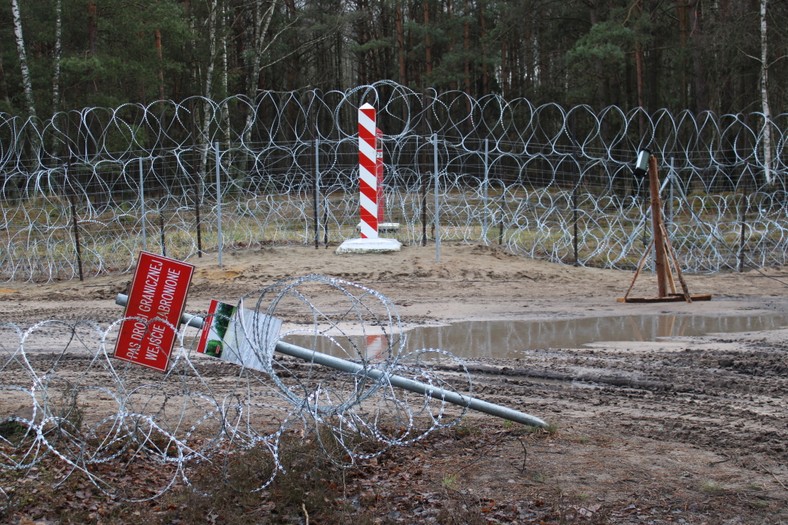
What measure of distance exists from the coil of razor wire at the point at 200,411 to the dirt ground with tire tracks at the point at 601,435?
0.26 meters

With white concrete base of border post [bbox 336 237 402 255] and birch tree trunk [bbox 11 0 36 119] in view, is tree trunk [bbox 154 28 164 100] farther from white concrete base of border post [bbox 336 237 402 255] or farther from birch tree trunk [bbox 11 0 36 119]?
white concrete base of border post [bbox 336 237 402 255]

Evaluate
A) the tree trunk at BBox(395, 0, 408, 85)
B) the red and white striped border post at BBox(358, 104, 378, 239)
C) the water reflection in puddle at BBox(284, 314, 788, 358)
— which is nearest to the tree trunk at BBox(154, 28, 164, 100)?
the tree trunk at BBox(395, 0, 408, 85)

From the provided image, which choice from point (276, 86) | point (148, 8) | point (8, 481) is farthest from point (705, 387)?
point (276, 86)

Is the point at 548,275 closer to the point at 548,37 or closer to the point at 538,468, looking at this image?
the point at 538,468

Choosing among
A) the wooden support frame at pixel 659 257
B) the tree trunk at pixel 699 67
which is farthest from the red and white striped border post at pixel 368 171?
the tree trunk at pixel 699 67

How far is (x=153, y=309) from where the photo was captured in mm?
4840

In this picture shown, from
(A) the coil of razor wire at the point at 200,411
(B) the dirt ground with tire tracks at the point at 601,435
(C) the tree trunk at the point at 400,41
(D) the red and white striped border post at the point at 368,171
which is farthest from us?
(C) the tree trunk at the point at 400,41

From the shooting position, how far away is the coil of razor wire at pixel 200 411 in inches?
188

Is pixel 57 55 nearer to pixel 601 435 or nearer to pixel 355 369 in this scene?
pixel 355 369

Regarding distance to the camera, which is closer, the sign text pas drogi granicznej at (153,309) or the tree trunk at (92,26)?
the sign text pas drogi granicznej at (153,309)

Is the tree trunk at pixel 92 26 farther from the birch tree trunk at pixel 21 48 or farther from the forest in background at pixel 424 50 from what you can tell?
the birch tree trunk at pixel 21 48

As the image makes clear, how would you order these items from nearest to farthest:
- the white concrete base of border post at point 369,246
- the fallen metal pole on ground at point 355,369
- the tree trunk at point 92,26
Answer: the fallen metal pole on ground at point 355,369, the white concrete base of border post at point 369,246, the tree trunk at point 92,26

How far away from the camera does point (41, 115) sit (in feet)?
90.2

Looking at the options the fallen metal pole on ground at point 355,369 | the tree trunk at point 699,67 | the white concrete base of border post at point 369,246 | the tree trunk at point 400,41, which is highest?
the tree trunk at point 400,41
